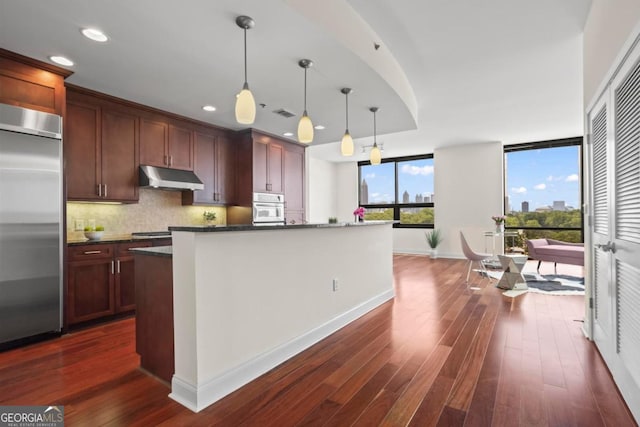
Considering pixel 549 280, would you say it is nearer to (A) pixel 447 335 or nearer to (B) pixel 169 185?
(A) pixel 447 335

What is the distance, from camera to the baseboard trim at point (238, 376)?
1807mm

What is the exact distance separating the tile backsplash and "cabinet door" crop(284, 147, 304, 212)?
4.33ft

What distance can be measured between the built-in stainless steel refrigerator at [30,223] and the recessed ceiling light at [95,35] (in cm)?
96

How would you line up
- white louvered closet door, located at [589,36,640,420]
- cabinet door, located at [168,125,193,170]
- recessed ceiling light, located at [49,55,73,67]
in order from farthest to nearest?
1. cabinet door, located at [168,125,193,170]
2. recessed ceiling light, located at [49,55,73,67]
3. white louvered closet door, located at [589,36,640,420]

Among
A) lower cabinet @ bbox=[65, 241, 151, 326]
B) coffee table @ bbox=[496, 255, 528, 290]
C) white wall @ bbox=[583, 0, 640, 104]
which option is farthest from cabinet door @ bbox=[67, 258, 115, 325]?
coffee table @ bbox=[496, 255, 528, 290]

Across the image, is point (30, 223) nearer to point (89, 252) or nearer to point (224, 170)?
point (89, 252)

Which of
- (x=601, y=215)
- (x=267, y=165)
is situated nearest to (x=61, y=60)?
(x=267, y=165)

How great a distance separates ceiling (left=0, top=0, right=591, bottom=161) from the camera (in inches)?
84.6

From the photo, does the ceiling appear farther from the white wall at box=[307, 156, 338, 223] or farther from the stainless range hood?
the white wall at box=[307, 156, 338, 223]

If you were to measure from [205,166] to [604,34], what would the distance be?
14.5 feet

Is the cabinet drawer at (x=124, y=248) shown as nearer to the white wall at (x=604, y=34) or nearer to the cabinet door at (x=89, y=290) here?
the cabinet door at (x=89, y=290)

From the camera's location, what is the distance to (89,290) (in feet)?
10.2

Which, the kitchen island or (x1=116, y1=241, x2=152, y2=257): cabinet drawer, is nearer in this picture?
the kitchen island

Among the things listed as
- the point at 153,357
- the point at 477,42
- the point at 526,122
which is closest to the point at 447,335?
the point at 153,357
